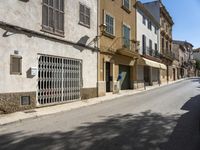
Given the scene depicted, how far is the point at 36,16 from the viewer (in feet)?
38.6

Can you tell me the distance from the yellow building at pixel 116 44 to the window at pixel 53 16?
459cm

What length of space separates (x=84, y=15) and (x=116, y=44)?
5.77 m

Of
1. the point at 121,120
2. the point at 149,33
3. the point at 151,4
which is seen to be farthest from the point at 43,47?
the point at 151,4

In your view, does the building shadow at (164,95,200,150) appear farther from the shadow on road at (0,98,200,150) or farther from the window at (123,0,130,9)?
the window at (123,0,130,9)

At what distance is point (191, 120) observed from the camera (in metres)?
9.20

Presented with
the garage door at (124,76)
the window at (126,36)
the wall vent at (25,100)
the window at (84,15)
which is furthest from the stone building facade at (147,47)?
the wall vent at (25,100)

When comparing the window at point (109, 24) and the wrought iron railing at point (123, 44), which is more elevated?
the window at point (109, 24)

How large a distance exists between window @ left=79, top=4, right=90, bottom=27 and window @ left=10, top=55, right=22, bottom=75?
221 inches

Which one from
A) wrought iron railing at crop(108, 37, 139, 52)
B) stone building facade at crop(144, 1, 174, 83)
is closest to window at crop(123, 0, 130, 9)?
Result: wrought iron railing at crop(108, 37, 139, 52)

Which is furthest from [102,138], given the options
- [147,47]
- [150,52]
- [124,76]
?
[150,52]

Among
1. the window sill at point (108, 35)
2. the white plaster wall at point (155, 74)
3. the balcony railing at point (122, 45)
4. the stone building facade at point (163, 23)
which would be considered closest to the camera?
the window sill at point (108, 35)

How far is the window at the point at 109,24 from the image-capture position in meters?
19.3

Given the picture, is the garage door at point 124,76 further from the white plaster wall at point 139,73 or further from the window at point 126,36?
the white plaster wall at point 139,73

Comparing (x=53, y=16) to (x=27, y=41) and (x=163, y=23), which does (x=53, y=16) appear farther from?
(x=163, y=23)
